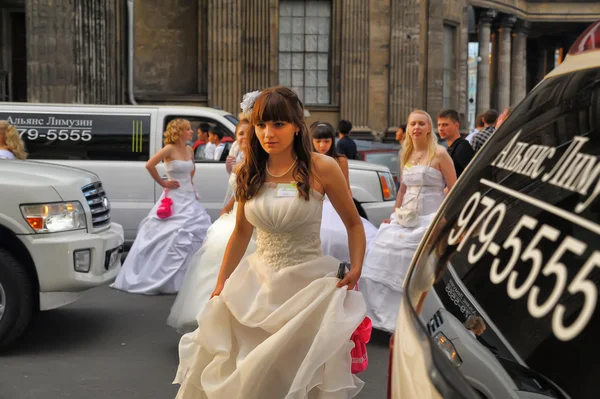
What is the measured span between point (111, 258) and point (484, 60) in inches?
1576

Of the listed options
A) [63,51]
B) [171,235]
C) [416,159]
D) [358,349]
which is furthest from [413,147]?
[63,51]

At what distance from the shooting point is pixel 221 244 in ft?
21.7

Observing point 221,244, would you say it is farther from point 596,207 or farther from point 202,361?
point 596,207

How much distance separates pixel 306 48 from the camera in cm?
2298

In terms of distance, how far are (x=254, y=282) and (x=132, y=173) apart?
708 centimetres

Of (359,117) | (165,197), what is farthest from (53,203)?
(359,117)

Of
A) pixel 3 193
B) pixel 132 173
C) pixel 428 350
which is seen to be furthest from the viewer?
pixel 132 173

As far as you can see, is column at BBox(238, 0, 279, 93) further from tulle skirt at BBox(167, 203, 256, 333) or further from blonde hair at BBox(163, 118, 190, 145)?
tulle skirt at BBox(167, 203, 256, 333)

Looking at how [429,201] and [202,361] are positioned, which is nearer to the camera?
[202,361]

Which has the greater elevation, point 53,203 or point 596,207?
point 596,207

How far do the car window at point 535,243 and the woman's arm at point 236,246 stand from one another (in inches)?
83.7

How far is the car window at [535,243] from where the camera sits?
161 cm

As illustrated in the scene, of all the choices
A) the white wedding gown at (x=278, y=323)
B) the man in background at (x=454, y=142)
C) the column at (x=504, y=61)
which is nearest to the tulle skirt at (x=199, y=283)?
the white wedding gown at (x=278, y=323)

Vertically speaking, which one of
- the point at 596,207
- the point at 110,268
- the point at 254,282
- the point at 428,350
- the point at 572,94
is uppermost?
the point at 572,94
